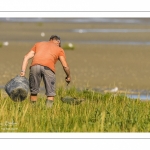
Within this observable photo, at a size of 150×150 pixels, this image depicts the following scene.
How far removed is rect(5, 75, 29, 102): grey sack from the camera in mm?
12934

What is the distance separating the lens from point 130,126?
11266mm

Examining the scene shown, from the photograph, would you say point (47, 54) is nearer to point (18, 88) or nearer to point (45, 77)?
point (45, 77)

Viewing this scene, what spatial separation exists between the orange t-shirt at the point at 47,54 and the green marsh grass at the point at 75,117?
742 mm

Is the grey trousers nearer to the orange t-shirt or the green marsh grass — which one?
the orange t-shirt

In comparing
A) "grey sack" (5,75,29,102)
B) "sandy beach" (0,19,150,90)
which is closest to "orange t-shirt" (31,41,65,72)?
"grey sack" (5,75,29,102)

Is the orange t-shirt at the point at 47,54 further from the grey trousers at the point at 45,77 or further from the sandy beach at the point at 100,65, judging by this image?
the sandy beach at the point at 100,65

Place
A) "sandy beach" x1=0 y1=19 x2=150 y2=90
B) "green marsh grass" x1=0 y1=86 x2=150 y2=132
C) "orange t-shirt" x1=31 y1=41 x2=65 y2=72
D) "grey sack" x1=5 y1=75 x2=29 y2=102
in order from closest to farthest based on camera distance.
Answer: "green marsh grass" x1=0 y1=86 x2=150 y2=132 < "orange t-shirt" x1=31 y1=41 x2=65 y2=72 < "grey sack" x1=5 y1=75 x2=29 y2=102 < "sandy beach" x1=0 y1=19 x2=150 y2=90

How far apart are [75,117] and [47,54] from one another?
165 centimetres

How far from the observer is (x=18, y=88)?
12.9 m

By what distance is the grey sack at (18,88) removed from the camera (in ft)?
42.4

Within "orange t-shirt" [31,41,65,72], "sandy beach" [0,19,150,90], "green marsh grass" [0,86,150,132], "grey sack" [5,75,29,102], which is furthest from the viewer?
"sandy beach" [0,19,150,90]

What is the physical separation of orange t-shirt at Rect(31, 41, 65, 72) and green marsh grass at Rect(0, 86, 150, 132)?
2.44ft
